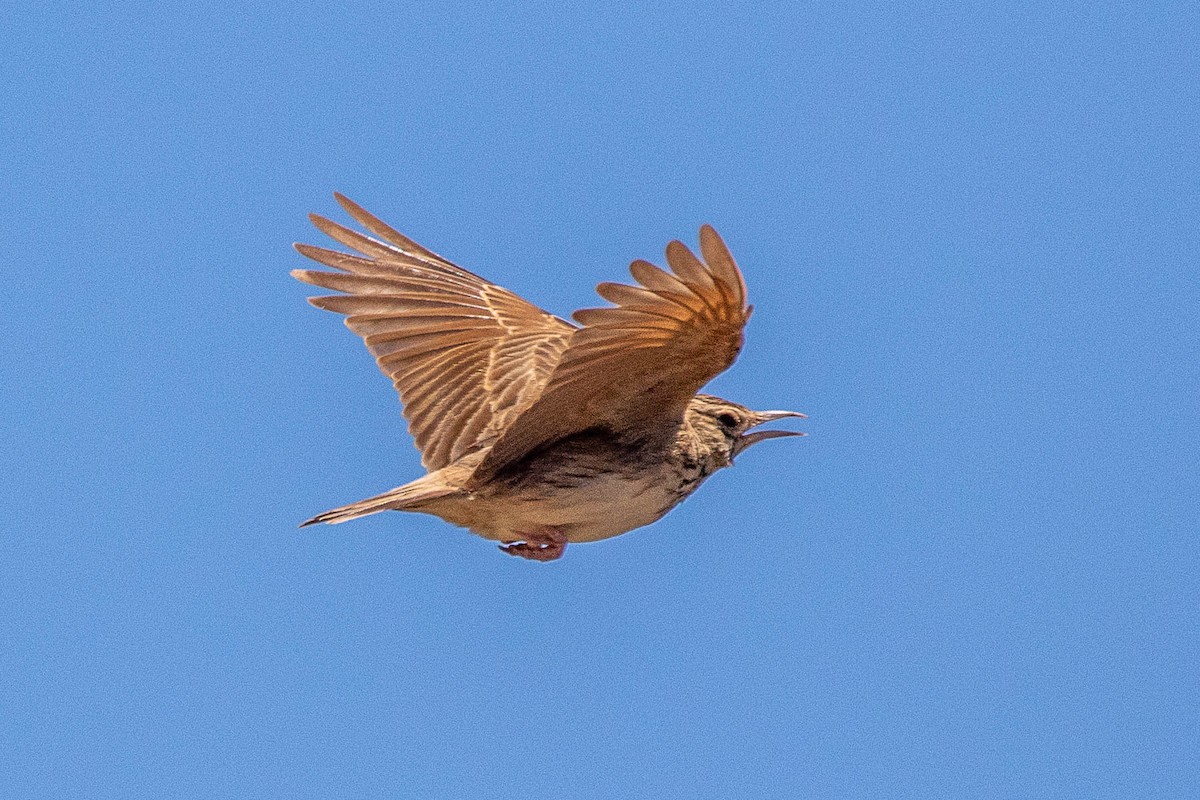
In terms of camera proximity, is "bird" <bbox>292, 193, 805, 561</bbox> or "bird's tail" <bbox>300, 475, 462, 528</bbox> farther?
"bird's tail" <bbox>300, 475, 462, 528</bbox>

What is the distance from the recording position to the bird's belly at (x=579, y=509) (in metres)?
9.20

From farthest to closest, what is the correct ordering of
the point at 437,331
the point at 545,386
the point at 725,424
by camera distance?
the point at 437,331 → the point at 725,424 → the point at 545,386

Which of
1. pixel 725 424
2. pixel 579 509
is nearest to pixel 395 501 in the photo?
pixel 579 509

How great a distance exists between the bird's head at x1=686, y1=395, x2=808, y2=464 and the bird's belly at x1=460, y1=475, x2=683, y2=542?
1.59ft

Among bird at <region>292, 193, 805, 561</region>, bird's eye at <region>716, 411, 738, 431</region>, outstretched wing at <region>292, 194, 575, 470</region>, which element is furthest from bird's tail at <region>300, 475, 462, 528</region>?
bird's eye at <region>716, 411, 738, 431</region>

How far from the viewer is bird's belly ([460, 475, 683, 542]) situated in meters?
9.20

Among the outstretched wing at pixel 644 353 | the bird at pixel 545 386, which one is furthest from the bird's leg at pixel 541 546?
the outstretched wing at pixel 644 353

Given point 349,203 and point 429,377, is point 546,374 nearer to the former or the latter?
point 429,377

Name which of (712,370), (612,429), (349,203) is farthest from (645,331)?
(349,203)

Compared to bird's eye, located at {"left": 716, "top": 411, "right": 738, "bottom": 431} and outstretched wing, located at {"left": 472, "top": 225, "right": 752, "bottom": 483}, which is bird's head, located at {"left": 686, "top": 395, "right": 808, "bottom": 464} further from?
outstretched wing, located at {"left": 472, "top": 225, "right": 752, "bottom": 483}

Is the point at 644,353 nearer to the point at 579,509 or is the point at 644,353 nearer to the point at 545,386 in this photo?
the point at 545,386

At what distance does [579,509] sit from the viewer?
927 cm

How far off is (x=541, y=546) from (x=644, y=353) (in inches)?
71.0

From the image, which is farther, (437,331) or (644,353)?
(437,331)
